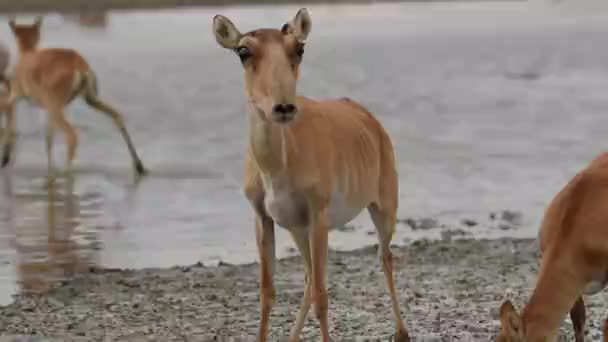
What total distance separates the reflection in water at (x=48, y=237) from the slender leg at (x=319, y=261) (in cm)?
296

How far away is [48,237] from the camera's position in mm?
12078

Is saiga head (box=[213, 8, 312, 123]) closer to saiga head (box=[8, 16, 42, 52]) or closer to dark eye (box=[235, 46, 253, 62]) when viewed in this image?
dark eye (box=[235, 46, 253, 62])

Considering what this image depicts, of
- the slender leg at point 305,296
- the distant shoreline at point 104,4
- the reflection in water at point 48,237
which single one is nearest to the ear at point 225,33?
the slender leg at point 305,296

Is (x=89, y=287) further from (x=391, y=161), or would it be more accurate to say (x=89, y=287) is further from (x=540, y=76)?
(x=540, y=76)

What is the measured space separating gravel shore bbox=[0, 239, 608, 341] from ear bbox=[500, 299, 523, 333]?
6.77 feet

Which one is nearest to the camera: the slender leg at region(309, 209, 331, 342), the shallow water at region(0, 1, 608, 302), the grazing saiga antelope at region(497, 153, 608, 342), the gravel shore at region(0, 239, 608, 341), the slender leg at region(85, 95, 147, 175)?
the grazing saiga antelope at region(497, 153, 608, 342)

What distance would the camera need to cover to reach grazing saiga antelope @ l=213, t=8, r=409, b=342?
22.9 feet

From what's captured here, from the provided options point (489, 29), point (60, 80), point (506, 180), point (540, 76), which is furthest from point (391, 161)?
point (489, 29)

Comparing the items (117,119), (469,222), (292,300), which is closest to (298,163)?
(292,300)

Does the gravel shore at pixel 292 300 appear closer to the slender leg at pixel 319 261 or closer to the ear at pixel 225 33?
the slender leg at pixel 319 261

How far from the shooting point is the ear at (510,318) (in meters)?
5.90

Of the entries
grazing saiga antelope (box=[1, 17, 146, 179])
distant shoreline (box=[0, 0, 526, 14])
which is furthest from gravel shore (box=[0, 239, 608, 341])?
distant shoreline (box=[0, 0, 526, 14])

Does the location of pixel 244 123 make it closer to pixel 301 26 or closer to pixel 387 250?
pixel 387 250

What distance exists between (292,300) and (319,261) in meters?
2.01
